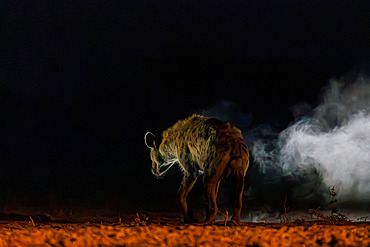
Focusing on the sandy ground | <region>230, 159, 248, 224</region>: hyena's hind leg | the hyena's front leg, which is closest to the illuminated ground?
the sandy ground

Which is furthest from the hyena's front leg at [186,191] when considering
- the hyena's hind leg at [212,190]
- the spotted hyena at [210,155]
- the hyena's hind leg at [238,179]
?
the hyena's hind leg at [238,179]

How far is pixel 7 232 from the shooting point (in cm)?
518

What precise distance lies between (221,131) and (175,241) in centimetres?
268

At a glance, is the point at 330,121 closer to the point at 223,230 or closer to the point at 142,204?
the point at 142,204

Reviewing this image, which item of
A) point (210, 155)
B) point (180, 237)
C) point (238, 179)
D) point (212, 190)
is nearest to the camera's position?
point (180, 237)

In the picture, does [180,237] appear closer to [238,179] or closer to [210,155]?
[210,155]

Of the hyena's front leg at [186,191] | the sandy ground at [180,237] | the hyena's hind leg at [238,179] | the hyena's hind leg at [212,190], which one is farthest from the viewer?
the hyena's front leg at [186,191]

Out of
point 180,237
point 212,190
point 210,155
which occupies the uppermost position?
point 210,155

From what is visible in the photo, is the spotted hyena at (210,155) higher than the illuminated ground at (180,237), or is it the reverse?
the spotted hyena at (210,155)

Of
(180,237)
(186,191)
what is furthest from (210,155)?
(180,237)

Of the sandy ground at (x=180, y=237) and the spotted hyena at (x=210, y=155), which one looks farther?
the spotted hyena at (x=210, y=155)

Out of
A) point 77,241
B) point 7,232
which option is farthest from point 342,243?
point 7,232

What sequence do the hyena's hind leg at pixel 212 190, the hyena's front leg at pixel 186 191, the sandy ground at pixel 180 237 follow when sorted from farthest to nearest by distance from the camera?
the hyena's front leg at pixel 186 191 → the hyena's hind leg at pixel 212 190 → the sandy ground at pixel 180 237

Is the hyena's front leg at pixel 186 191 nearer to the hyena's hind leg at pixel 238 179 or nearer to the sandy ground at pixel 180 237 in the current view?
the hyena's hind leg at pixel 238 179
